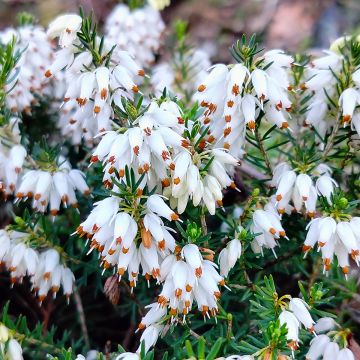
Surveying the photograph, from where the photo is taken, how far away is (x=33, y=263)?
10.6 feet

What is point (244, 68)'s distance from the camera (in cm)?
287

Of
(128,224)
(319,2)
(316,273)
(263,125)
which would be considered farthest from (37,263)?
(319,2)

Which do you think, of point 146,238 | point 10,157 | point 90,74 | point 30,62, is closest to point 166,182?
point 146,238

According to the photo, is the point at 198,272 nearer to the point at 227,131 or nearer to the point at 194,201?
the point at 194,201

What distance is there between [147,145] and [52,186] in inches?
35.2

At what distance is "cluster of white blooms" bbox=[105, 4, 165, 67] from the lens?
16.2 feet

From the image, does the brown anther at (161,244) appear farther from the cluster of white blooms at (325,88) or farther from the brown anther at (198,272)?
the cluster of white blooms at (325,88)

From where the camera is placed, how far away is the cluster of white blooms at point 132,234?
2615 millimetres

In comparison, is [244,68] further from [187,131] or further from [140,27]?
[140,27]

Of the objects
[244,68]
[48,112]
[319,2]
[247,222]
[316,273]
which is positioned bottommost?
[316,273]

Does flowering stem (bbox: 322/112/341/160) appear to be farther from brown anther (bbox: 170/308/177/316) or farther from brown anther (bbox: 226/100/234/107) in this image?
brown anther (bbox: 170/308/177/316)

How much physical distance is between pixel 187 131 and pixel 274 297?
86cm

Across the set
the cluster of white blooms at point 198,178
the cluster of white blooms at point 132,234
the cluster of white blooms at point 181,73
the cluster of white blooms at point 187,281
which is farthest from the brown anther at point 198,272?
the cluster of white blooms at point 181,73

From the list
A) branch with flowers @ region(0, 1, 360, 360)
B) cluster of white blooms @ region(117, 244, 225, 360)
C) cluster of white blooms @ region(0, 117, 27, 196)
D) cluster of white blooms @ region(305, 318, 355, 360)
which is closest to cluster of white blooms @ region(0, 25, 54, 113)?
branch with flowers @ region(0, 1, 360, 360)
